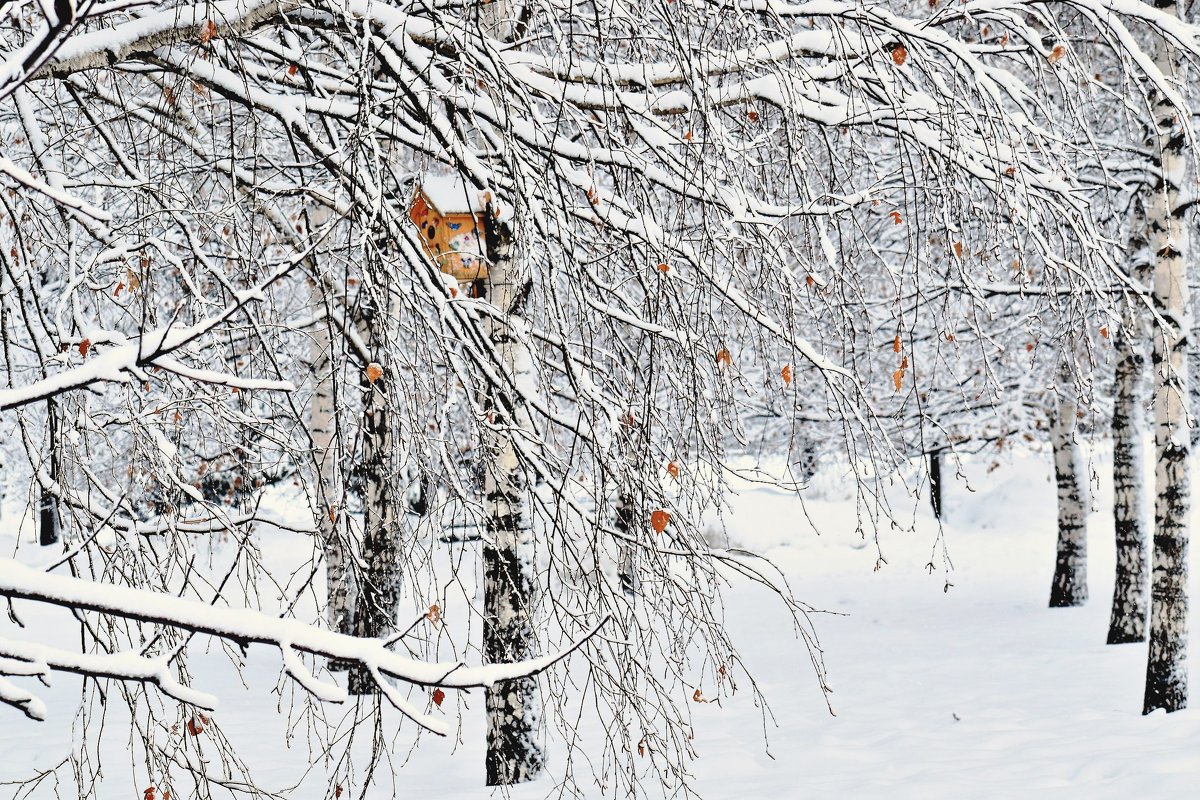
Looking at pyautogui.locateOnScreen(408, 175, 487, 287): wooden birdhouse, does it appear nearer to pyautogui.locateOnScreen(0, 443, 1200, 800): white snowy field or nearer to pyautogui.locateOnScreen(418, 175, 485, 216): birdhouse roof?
pyautogui.locateOnScreen(418, 175, 485, 216): birdhouse roof

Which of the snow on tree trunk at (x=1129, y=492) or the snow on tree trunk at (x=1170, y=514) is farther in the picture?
the snow on tree trunk at (x=1129, y=492)

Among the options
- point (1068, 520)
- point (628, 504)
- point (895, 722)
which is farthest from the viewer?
point (1068, 520)

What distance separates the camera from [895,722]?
718cm

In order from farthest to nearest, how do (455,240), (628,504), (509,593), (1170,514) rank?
(1170,514) < (509,593) < (455,240) < (628,504)

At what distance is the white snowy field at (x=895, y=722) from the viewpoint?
5523mm

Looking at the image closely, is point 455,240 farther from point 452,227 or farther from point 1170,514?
point 1170,514

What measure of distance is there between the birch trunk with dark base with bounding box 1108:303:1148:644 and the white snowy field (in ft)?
0.92

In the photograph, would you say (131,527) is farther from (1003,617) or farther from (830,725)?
(1003,617)

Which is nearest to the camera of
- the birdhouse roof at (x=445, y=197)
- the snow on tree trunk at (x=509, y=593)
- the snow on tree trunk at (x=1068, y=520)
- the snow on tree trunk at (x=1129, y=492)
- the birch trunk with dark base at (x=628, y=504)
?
the birch trunk with dark base at (x=628, y=504)

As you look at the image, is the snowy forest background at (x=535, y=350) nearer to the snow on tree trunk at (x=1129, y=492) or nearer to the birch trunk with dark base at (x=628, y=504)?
the birch trunk with dark base at (x=628, y=504)

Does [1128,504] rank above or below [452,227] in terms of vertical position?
below

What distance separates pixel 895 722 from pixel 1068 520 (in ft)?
16.6

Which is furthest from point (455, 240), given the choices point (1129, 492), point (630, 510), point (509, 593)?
point (1129, 492)

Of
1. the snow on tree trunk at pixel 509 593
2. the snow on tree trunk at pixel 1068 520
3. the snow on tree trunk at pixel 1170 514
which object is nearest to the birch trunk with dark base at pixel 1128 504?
the snow on tree trunk at pixel 1068 520
